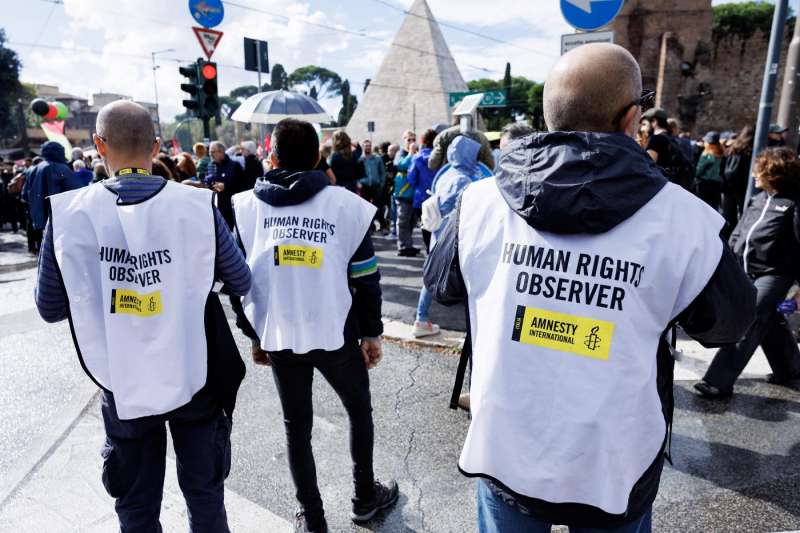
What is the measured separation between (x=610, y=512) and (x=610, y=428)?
0.64ft

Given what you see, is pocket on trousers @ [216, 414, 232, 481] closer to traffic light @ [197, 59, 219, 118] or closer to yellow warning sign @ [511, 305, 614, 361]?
yellow warning sign @ [511, 305, 614, 361]

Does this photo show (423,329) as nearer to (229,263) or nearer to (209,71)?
(229,263)

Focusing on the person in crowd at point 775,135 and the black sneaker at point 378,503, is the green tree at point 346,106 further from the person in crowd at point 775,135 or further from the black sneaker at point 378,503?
the black sneaker at point 378,503

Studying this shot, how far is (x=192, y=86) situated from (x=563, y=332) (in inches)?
372

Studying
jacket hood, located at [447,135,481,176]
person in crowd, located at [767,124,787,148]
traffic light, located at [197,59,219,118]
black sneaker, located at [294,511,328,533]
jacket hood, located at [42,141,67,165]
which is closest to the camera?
black sneaker, located at [294,511,328,533]

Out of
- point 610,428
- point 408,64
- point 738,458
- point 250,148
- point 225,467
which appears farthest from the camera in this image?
point 408,64

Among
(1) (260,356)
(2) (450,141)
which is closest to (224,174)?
(2) (450,141)

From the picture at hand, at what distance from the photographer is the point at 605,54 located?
128cm

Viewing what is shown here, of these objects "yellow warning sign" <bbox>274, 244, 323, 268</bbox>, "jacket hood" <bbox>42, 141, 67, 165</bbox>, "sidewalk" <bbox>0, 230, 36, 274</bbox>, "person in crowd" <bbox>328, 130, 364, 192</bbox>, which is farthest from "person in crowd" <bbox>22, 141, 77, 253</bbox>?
"yellow warning sign" <bbox>274, 244, 323, 268</bbox>

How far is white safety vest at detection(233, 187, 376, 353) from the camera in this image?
224 cm

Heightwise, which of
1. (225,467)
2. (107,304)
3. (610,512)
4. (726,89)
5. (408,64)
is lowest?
(225,467)

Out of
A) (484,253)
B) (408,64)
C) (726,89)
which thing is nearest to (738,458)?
(484,253)

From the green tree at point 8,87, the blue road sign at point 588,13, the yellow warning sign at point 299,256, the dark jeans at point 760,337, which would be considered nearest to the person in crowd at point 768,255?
the dark jeans at point 760,337

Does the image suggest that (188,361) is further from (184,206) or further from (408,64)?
(408,64)
